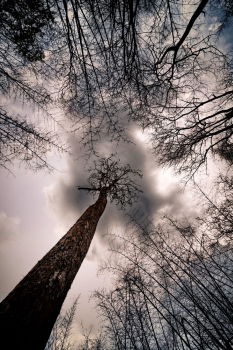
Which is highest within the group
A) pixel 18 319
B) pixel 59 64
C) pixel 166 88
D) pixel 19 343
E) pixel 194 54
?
pixel 166 88

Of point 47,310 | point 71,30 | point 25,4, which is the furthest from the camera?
point 25,4

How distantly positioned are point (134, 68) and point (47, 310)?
9.23ft

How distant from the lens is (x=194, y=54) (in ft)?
10.5

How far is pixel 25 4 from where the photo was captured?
304 centimetres

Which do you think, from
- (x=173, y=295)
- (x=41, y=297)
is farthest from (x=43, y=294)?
(x=173, y=295)

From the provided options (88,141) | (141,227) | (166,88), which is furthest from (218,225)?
(88,141)

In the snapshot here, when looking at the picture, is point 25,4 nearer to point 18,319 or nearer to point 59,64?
point 59,64

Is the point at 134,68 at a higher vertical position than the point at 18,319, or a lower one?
higher

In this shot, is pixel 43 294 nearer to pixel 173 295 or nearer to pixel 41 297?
pixel 41 297

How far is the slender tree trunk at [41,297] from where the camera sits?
1.60m

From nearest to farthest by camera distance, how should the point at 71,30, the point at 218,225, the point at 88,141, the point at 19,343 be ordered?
the point at 19,343 < the point at 71,30 < the point at 88,141 < the point at 218,225

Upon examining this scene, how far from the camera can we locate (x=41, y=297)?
203 centimetres

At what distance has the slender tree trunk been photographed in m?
1.60

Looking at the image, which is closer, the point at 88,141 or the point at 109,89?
the point at 109,89
